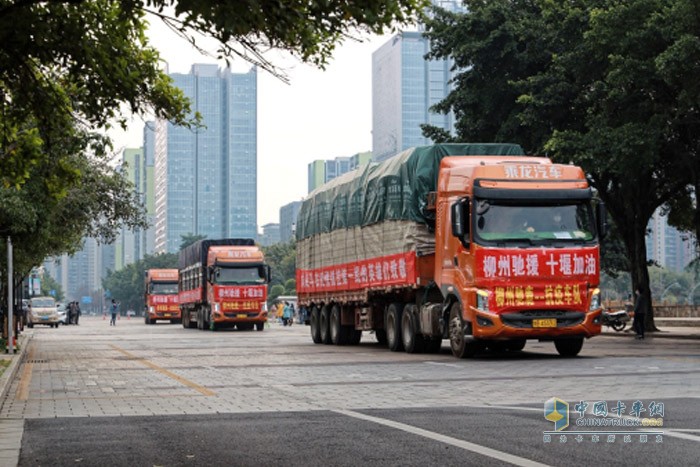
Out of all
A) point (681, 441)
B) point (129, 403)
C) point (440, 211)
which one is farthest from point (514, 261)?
point (681, 441)

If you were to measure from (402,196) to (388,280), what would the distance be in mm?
2080

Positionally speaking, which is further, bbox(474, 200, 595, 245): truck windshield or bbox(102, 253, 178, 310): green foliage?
bbox(102, 253, 178, 310): green foliage

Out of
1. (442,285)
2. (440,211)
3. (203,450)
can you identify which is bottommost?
(203,450)

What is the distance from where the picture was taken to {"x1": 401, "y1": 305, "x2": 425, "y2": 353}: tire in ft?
81.7

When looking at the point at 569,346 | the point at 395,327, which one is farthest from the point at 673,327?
the point at 569,346

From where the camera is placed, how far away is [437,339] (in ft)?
81.9

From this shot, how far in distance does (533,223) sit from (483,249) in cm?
119

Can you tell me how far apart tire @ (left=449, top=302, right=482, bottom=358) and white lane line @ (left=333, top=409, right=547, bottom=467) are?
994 cm

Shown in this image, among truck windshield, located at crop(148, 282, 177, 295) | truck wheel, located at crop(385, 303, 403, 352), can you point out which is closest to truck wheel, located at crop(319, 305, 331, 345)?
truck wheel, located at crop(385, 303, 403, 352)

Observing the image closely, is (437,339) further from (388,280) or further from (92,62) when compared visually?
(92,62)

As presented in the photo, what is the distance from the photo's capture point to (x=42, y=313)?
73875 mm

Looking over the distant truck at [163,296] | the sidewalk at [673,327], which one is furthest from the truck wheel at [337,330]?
the distant truck at [163,296]

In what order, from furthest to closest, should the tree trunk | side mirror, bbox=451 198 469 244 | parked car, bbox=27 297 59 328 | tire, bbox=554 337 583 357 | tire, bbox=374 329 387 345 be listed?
parked car, bbox=27 297 59 328 → the tree trunk → tire, bbox=374 329 387 345 → tire, bbox=554 337 583 357 → side mirror, bbox=451 198 469 244
